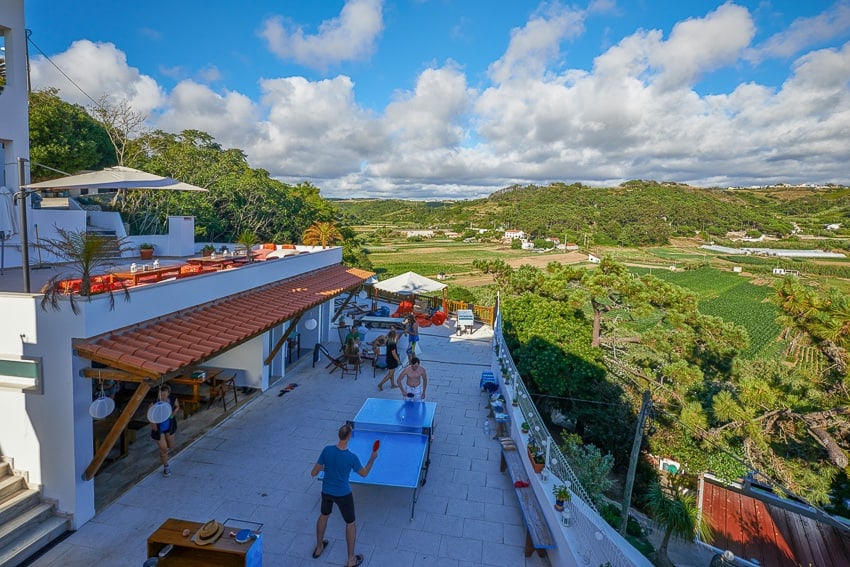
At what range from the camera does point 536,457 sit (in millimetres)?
6156

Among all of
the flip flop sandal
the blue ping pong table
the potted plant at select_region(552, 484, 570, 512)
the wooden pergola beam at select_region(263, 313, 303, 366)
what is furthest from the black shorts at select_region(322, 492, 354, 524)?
the wooden pergola beam at select_region(263, 313, 303, 366)

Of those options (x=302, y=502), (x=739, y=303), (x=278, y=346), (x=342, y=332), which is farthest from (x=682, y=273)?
(x=302, y=502)

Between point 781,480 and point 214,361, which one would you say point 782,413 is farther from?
point 214,361

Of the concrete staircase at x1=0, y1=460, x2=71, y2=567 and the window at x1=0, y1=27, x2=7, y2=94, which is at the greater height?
the window at x1=0, y1=27, x2=7, y2=94

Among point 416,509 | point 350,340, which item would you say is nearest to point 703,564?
point 416,509

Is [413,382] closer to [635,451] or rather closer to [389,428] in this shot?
[389,428]

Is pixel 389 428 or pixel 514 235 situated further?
pixel 514 235

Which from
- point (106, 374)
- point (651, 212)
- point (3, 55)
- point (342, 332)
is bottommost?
point (342, 332)

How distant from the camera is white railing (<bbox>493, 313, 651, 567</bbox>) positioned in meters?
4.03

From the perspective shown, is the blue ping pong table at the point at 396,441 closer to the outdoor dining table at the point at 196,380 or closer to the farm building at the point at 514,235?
the outdoor dining table at the point at 196,380

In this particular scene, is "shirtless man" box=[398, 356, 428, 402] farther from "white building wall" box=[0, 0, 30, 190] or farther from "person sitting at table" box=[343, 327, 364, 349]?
"white building wall" box=[0, 0, 30, 190]

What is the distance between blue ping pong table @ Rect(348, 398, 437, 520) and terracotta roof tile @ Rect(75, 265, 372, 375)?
2201 millimetres

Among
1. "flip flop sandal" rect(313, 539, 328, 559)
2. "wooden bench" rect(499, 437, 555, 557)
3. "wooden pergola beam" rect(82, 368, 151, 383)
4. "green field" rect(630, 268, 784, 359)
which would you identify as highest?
"wooden pergola beam" rect(82, 368, 151, 383)

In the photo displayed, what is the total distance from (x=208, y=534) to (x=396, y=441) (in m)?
2.92
